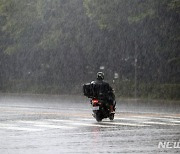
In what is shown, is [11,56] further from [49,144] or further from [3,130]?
[49,144]

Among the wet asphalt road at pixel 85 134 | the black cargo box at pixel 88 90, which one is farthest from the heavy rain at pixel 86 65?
the black cargo box at pixel 88 90

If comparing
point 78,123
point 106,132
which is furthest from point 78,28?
point 106,132

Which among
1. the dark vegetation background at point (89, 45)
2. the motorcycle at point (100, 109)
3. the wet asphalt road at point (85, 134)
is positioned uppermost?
the dark vegetation background at point (89, 45)

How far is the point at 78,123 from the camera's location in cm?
2222

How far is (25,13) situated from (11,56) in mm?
6291

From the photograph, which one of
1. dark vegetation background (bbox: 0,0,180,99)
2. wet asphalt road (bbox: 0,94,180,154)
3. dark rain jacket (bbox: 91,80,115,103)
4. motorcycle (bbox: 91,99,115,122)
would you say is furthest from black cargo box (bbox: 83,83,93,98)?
dark vegetation background (bbox: 0,0,180,99)

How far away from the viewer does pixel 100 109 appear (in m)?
23.0

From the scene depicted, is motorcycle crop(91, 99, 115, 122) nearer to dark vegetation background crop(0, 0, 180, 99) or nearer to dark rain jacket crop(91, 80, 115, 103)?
dark rain jacket crop(91, 80, 115, 103)

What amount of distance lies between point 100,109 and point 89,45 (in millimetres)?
27627

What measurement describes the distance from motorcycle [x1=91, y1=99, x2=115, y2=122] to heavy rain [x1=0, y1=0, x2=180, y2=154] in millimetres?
96

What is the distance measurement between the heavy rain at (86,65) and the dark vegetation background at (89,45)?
0.07 metres

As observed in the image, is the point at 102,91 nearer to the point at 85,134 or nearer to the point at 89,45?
the point at 85,134

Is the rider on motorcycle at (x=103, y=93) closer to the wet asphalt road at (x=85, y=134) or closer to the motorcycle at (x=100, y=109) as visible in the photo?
the motorcycle at (x=100, y=109)

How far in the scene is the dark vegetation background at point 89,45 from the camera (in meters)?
44.3
